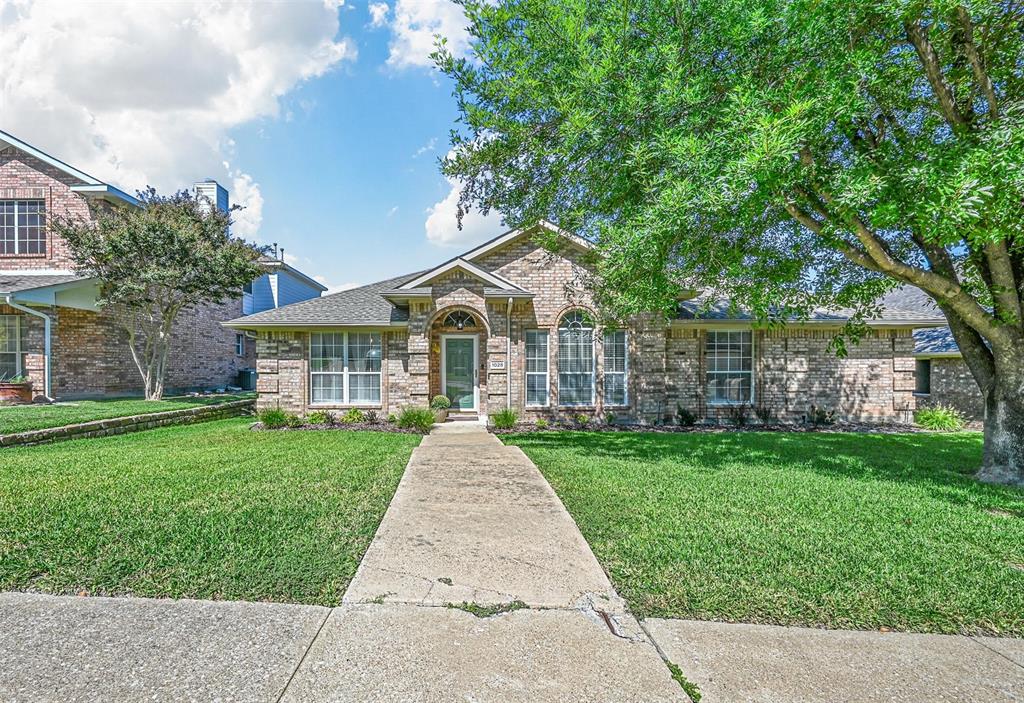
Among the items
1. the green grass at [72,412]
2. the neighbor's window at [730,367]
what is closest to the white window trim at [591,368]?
the neighbor's window at [730,367]

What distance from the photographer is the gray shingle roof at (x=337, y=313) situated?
1264cm

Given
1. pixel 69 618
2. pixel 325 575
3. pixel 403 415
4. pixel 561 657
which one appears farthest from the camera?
pixel 403 415

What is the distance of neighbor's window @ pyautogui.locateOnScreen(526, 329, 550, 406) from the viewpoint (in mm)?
12922

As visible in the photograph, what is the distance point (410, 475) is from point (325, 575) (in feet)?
10.3

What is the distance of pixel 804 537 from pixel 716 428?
8.44 m

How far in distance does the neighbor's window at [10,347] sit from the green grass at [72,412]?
245 cm

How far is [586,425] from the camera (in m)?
12.3

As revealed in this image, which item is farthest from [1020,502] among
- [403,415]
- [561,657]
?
[403,415]

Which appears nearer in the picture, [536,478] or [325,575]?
[325,575]

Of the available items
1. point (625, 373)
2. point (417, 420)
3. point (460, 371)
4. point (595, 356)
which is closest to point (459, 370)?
point (460, 371)

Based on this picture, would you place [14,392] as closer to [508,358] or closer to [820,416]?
[508,358]

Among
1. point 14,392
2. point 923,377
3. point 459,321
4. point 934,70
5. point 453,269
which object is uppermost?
point 934,70

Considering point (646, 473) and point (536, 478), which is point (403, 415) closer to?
point (536, 478)

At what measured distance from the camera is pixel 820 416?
13.4m
